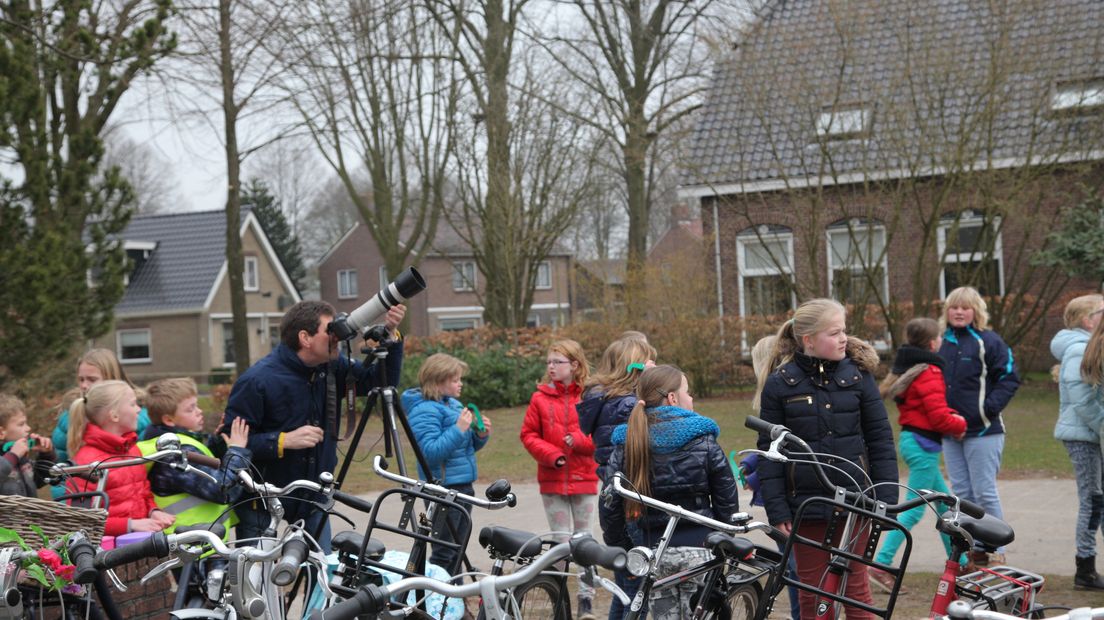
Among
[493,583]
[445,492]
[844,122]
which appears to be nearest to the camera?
[493,583]

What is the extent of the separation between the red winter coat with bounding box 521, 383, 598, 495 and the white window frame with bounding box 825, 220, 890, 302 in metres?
11.1

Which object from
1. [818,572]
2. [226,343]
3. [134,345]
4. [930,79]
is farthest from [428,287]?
[818,572]

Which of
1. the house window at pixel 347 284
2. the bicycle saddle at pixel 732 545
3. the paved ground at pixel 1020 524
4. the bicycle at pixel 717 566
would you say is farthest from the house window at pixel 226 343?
the bicycle saddle at pixel 732 545

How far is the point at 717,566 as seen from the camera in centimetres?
428

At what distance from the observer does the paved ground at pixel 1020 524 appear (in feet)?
24.7

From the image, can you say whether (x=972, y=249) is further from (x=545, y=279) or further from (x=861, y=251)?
(x=545, y=279)

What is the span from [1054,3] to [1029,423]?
20.3ft

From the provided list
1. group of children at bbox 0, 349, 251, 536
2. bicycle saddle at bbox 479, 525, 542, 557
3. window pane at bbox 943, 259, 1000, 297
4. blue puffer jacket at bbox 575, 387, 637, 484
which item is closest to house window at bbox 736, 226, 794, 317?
window pane at bbox 943, 259, 1000, 297

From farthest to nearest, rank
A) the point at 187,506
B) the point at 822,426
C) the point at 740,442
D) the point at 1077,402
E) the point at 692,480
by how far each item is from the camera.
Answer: the point at 740,442, the point at 1077,402, the point at 187,506, the point at 822,426, the point at 692,480

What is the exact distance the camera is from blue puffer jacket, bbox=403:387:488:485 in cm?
681

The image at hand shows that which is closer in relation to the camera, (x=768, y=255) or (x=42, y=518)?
(x=42, y=518)

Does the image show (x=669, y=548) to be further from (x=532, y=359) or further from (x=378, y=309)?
(x=532, y=359)

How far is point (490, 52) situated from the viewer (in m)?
25.2

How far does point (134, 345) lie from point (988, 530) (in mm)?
47550
